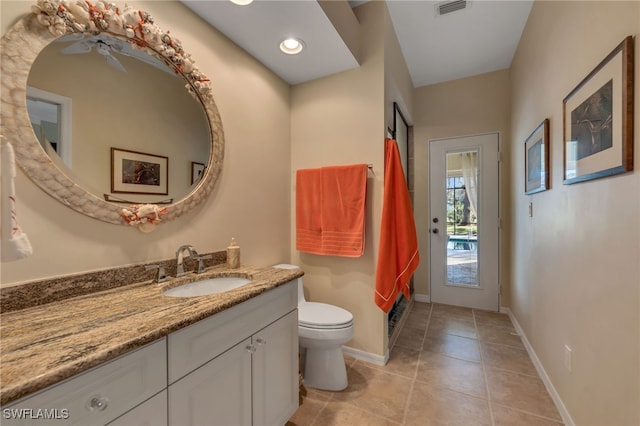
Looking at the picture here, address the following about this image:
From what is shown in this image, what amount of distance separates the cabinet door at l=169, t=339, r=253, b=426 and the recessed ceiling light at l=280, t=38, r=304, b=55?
→ 72.4 inches

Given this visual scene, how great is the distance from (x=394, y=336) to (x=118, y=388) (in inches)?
87.4

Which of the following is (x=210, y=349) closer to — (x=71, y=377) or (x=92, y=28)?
(x=71, y=377)

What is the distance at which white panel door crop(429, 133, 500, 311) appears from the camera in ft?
10.1

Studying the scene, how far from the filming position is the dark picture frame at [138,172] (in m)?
1.17

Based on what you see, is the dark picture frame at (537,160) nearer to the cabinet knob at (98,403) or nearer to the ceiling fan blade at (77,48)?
the cabinet knob at (98,403)

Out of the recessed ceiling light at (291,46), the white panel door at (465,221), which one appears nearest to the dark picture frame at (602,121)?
the recessed ceiling light at (291,46)

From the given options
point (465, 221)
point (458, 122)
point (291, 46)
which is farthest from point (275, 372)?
point (458, 122)

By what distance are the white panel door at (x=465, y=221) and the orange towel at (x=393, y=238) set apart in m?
1.45

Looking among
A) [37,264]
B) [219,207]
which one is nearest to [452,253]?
[219,207]

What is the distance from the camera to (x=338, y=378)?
1.77 meters

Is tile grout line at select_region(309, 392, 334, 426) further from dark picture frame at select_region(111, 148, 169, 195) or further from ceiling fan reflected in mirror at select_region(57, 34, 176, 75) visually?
ceiling fan reflected in mirror at select_region(57, 34, 176, 75)

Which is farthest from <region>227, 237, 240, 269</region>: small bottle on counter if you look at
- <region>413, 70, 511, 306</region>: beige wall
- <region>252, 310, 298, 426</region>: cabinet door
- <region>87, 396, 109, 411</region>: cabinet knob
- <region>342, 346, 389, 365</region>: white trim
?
<region>413, 70, 511, 306</region>: beige wall

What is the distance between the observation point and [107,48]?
1141 millimetres

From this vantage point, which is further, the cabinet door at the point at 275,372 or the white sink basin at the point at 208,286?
the white sink basin at the point at 208,286
